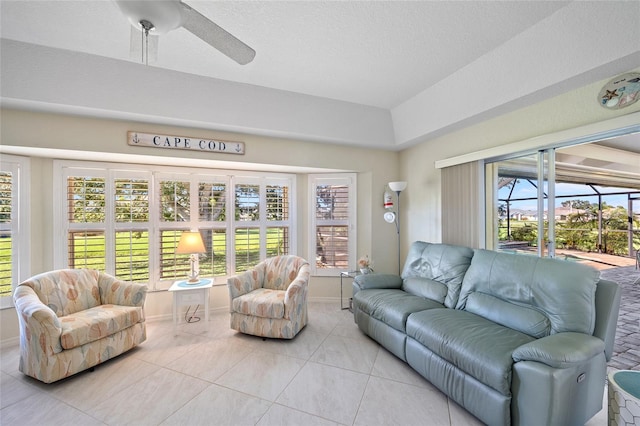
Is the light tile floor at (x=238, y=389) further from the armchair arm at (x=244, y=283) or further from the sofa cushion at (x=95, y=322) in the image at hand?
the armchair arm at (x=244, y=283)

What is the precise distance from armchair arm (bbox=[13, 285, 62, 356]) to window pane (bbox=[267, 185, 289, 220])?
8.35 feet

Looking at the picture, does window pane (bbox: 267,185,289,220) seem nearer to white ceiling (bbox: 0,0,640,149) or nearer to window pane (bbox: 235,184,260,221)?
window pane (bbox: 235,184,260,221)

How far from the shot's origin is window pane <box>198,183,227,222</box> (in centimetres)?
380

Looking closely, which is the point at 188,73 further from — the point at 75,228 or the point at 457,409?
the point at 457,409

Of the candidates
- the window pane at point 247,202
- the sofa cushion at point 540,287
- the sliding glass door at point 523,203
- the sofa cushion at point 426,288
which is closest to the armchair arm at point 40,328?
the window pane at point 247,202

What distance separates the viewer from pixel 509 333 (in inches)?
79.0

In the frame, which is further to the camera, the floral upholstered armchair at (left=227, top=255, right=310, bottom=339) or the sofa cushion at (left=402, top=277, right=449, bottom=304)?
the floral upholstered armchair at (left=227, top=255, right=310, bottom=339)

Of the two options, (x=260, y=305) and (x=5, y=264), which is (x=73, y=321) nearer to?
(x=5, y=264)

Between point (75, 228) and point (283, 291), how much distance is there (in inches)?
101

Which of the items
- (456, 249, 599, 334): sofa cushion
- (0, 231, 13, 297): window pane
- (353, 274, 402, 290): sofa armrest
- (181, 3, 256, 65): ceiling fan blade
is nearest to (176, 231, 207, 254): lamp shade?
(0, 231, 13, 297): window pane

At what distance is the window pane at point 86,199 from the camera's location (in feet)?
10.6

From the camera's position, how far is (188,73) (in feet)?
9.09

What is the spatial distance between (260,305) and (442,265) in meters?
2.02

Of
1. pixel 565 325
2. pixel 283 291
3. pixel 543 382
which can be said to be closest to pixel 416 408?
pixel 543 382
